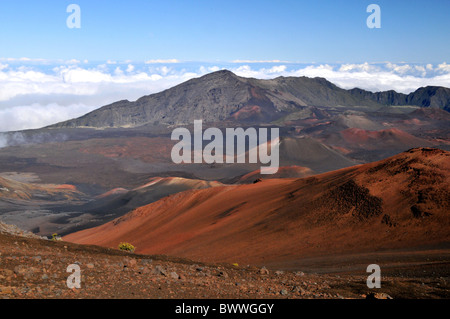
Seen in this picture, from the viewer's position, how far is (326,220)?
23.3 metres

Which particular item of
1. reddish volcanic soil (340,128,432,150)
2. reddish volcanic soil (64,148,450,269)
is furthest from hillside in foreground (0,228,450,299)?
reddish volcanic soil (340,128,432,150)

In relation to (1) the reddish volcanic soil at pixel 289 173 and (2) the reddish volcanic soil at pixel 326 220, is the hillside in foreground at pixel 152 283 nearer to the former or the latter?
(2) the reddish volcanic soil at pixel 326 220

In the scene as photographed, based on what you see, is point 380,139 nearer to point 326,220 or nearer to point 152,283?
point 326,220

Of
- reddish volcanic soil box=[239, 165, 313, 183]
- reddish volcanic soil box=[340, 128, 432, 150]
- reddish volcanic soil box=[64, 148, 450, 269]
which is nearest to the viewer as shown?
reddish volcanic soil box=[64, 148, 450, 269]

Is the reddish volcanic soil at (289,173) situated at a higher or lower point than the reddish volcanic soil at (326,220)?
lower

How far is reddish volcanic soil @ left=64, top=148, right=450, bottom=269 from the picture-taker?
20.3m

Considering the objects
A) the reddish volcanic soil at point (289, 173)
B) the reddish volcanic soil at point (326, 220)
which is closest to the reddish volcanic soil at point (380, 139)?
the reddish volcanic soil at point (289, 173)

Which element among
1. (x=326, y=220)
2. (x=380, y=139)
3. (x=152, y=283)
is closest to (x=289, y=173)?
(x=326, y=220)

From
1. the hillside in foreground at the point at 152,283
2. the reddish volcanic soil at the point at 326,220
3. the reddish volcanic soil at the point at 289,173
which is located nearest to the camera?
the hillside in foreground at the point at 152,283

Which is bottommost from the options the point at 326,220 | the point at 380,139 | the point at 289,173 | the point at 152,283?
the point at 289,173

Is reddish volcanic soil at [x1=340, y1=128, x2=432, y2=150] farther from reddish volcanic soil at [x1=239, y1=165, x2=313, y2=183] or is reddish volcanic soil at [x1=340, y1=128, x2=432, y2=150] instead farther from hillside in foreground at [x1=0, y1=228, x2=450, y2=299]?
hillside in foreground at [x1=0, y1=228, x2=450, y2=299]

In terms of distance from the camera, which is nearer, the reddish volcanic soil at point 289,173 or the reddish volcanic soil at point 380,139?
the reddish volcanic soil at point 289,173

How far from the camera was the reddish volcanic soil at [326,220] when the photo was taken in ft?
66.6
